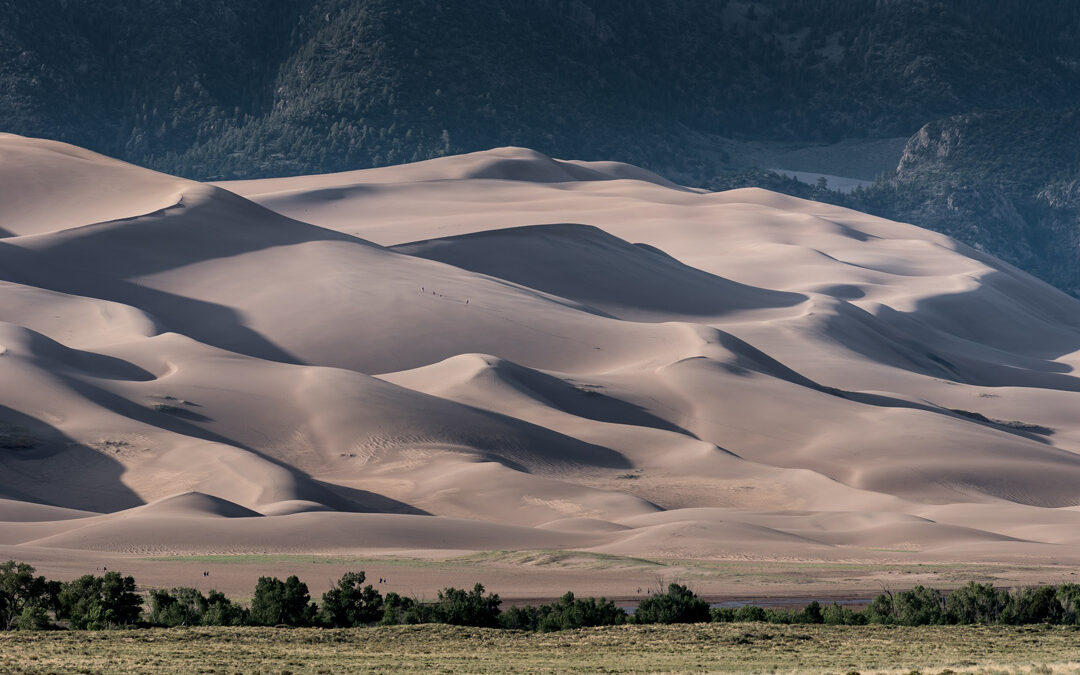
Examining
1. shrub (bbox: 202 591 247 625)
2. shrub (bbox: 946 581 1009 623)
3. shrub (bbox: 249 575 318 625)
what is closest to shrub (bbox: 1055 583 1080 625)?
shrub (bbox: 946 581 1009 623)

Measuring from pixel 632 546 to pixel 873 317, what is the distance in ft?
227

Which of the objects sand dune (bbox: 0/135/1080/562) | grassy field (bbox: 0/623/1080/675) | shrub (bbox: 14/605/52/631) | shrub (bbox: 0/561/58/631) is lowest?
grassy field (bbox: 0/623/1080/675)

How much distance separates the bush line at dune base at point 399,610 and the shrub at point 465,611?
21 millimetres

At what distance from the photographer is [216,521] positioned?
5269 cm

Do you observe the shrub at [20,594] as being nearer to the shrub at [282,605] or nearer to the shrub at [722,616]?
the shrub at [282,605]

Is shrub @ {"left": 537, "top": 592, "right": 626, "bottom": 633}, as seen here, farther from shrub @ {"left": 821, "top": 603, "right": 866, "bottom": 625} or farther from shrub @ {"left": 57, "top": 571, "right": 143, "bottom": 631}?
shrub @ {"left": 57, "top": 571, "right": 143, "bottom": 631}

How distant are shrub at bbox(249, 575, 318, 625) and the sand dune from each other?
12.1 meters

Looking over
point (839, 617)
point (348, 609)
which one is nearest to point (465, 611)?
point (348, 609)

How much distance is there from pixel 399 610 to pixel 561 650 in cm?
504

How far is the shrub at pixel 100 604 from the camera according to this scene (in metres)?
36.5

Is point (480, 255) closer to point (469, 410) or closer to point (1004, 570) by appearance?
point (469, 410)

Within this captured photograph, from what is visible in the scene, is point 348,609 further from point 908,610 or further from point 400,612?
point 908,610

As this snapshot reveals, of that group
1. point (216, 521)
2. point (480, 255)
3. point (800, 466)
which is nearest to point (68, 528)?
point (216, 521)

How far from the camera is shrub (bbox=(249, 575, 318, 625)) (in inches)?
1479
